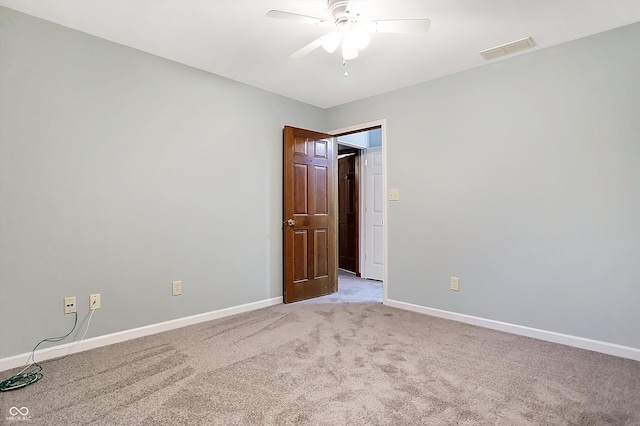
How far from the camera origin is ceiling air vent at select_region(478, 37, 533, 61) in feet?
8.44

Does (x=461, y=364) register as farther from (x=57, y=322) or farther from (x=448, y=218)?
(x=57, y=322)

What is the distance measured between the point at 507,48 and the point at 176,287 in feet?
11.5

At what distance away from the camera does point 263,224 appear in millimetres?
3627

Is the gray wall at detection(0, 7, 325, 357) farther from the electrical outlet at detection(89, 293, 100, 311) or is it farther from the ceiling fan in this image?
the ceiling fan

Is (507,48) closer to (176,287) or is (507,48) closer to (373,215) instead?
(373,215)

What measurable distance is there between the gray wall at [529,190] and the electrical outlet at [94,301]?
2770 mm

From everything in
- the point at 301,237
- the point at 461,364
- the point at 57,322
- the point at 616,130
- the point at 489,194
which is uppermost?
the point at 616,130

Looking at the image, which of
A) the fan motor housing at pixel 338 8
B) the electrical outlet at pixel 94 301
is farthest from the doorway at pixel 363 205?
the electrical outlet at pixel 94 301

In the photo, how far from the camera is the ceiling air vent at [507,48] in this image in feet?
8.44

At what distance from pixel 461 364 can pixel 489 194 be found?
154cm

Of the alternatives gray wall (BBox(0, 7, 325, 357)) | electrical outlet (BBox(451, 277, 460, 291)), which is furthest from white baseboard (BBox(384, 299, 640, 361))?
gray wall (BBox(0, 7, 325, 357))

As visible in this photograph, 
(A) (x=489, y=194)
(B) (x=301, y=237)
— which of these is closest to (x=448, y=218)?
(A) (x=489, y=194)

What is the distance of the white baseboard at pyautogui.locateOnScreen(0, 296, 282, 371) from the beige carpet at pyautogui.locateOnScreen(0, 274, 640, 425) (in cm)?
8

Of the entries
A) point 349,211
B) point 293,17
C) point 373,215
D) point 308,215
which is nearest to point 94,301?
point 308,215
